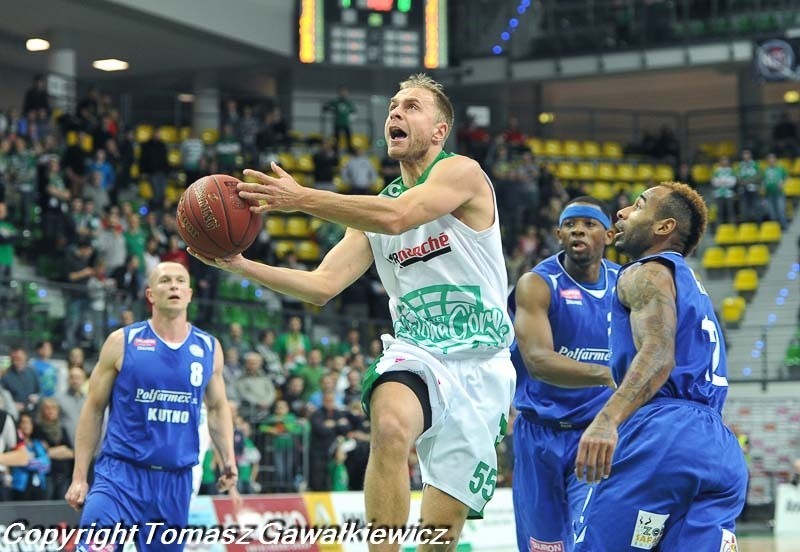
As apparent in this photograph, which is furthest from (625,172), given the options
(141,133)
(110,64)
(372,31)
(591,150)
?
(110,64)

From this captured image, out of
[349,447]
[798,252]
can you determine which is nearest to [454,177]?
[349,447]

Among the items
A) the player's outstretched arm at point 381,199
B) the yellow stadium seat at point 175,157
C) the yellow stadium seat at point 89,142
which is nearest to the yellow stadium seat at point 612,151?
the yellow stadium seat at point 175,157

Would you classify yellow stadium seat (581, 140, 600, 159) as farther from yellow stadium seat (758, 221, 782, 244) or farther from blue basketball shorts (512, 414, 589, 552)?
blue basketball shorts (512, 414, 589, 552)

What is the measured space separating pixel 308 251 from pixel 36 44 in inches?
322

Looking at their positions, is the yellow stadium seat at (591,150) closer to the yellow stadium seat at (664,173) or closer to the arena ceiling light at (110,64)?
the yellow stadium seat at (664,173)

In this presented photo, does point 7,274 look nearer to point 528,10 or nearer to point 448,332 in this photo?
point 448,332

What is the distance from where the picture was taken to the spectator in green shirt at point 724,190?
2647cm

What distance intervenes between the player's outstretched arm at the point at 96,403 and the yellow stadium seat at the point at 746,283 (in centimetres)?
1944

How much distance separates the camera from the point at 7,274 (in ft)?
53.8

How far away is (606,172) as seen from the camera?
29.8 metres

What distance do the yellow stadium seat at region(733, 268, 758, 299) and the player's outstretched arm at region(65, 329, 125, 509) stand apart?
63.8ft

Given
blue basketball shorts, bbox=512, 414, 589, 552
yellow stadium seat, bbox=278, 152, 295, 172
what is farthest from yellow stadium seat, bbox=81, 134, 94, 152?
blue basketball shorts, bbox=512, 414, 589, 552

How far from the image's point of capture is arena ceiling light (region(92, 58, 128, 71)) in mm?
29156

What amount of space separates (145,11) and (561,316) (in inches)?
743
